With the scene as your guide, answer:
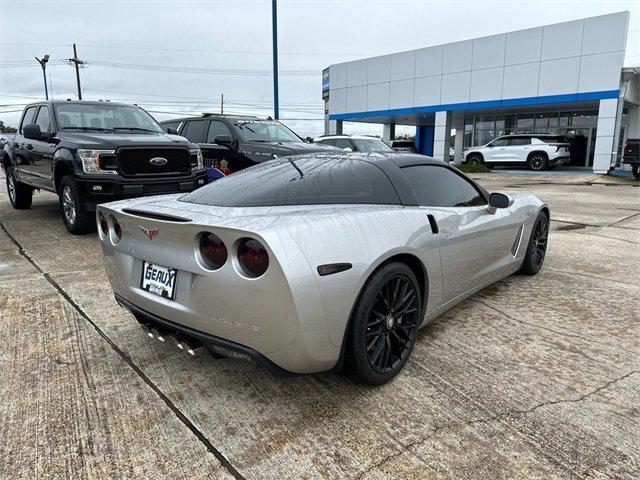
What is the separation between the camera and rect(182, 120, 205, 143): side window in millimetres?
9867

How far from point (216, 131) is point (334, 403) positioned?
7.92 m

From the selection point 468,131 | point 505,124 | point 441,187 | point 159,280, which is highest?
point 505,124

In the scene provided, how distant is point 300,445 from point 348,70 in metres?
29.2

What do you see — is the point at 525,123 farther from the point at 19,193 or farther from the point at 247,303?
the point at 247,303

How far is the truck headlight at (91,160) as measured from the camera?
6258mm

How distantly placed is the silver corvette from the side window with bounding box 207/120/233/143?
6125mm

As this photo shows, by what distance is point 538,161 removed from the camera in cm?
2264

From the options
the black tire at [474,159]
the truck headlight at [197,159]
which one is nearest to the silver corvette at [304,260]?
the truck headlight at [197,159]

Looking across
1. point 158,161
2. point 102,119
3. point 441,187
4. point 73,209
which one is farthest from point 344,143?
point 441,187

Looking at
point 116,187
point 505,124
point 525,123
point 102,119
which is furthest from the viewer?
point 505,124

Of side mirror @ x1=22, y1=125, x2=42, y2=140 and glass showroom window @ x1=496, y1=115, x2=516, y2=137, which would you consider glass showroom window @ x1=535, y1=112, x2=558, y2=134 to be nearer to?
glass showroom window @ x1=496, y1=115, x2=516, y2=137

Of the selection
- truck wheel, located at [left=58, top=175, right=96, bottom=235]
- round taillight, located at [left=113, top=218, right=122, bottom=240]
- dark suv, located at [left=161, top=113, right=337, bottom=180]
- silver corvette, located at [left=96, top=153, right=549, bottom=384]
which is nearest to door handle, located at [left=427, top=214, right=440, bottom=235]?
silver corvette, located at [left=96, top=153, right=549, bottom=384]

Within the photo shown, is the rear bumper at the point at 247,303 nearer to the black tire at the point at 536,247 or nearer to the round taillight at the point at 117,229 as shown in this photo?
the round taillight at the point at 117,229

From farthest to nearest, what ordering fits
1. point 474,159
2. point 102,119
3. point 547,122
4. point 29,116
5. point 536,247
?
point 547,122 → point 474,159 → point 29,116 → point 102,119 → point 536,247
